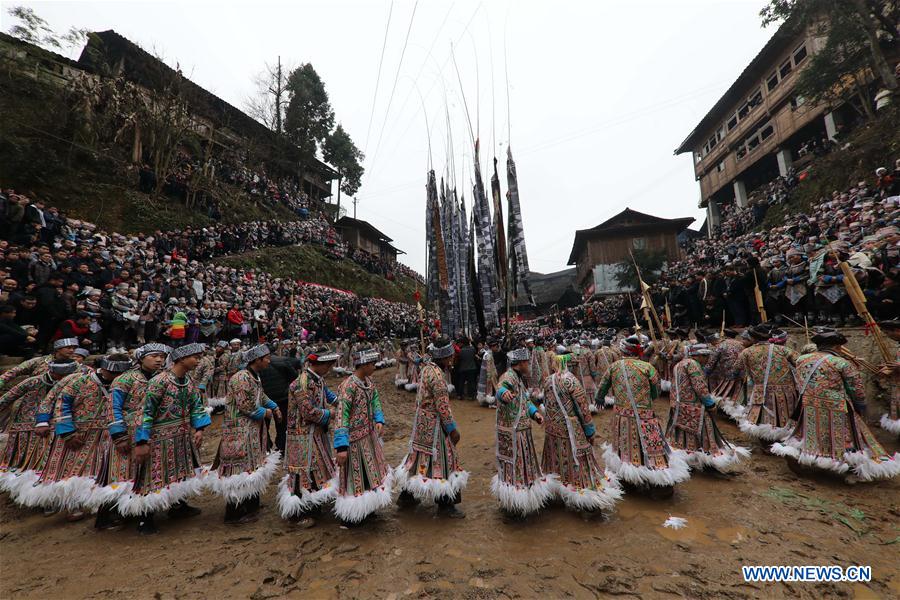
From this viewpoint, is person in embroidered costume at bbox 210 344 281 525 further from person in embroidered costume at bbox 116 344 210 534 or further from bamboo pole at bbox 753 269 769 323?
→ bamboo pole at bbox 753 269 769 323

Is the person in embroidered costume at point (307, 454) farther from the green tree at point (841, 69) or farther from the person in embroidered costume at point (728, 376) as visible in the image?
the green tree at point (841, 69)

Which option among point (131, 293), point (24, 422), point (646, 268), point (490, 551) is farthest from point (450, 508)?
point (646, 268)

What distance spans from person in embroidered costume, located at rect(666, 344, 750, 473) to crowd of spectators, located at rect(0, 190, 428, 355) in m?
10.1

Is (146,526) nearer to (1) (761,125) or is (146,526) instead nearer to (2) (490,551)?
(2) (490,551)

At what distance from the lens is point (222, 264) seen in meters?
19.8

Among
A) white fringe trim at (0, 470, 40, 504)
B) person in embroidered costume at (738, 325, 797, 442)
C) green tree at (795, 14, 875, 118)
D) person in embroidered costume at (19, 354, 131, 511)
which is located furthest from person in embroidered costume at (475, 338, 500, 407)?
green tree at (795, 14, 875, 118)

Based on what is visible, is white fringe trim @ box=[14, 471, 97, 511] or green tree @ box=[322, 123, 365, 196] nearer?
white fringe trim @ box=[14, 471, 97, 511]

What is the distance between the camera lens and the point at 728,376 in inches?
288

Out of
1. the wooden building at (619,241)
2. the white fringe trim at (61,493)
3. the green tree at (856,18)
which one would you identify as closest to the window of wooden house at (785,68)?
the green tree at (856,18)

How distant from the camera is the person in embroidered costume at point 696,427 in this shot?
15.4 ft

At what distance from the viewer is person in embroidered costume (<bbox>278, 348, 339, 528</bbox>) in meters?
3.94

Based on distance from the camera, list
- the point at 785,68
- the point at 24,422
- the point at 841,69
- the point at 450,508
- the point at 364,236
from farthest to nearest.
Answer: the point at 364,236, the point at 785,68, the point at 841,69, the point at 24,422, the point at 450,508

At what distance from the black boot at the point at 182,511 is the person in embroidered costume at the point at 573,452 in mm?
3982

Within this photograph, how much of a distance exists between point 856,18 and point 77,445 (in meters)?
29.7
